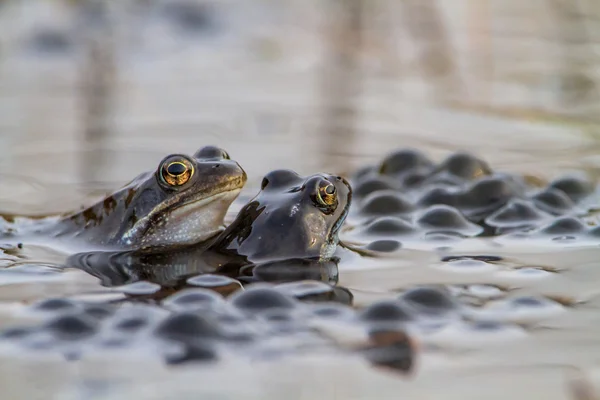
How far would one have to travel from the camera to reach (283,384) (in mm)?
3240

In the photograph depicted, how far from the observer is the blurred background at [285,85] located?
7250mm

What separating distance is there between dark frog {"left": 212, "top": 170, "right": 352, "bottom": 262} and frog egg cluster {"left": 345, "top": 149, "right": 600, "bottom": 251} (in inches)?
16.9

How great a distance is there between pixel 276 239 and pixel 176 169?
1.94ft

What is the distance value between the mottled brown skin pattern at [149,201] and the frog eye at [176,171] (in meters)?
0.01

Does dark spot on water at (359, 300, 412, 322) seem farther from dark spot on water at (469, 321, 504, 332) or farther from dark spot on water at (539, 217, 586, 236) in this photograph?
dark spot on water at (539, 217, 586, 236)

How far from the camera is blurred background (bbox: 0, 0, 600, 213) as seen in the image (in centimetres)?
725

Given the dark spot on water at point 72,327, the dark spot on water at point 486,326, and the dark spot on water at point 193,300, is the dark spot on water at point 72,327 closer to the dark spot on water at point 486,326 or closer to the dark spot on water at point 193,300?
the dark spot on water at point 193,300

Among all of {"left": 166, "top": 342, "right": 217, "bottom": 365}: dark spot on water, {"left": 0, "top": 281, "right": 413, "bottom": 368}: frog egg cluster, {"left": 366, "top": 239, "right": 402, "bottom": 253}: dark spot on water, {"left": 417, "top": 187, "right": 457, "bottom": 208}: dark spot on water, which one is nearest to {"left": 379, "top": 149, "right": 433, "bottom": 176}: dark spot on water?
{"left": 417, "top": 187, "right": 457, "bottom": 208}: dark spot on water

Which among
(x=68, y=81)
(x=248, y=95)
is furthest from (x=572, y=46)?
(x=68, y=81)

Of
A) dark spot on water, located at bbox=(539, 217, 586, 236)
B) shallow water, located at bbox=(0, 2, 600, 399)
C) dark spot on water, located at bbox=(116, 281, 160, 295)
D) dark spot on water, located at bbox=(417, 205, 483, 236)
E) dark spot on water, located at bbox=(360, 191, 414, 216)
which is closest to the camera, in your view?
shallow water, located at bbox=(0, 2, 600, 399)

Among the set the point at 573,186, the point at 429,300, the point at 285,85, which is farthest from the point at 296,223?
the point at 285,85

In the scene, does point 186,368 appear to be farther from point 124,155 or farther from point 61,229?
point 124,155

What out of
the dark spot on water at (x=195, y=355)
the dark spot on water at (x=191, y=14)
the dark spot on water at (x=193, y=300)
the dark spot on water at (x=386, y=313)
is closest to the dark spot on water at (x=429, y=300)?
the dark spot on water at (x=386, y=313)

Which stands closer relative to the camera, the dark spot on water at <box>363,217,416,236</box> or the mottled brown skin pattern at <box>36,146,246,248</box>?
the mottled brown skin pattern at <box>36,146,246,248</box>
